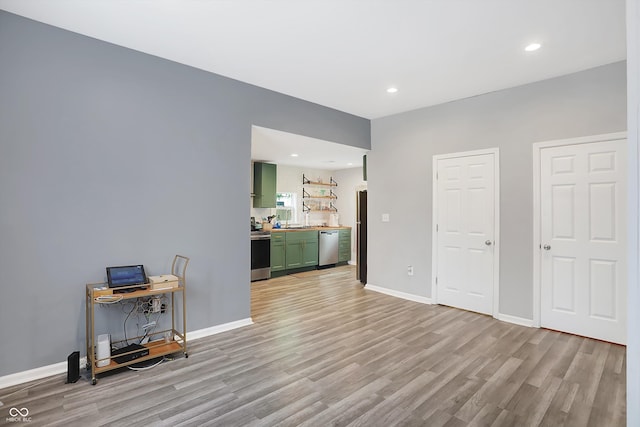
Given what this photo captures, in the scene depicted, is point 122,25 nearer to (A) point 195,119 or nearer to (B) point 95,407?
(A) point 195,119

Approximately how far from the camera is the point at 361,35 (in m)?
2.76

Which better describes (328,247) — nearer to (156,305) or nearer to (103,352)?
(156,305)

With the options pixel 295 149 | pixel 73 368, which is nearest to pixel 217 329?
pixel 73 368

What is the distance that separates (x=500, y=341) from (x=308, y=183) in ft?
17.8

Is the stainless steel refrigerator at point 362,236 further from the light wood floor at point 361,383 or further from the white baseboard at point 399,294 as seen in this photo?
the light wood floor at point 361,383

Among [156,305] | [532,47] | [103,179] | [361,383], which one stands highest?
[532,47]

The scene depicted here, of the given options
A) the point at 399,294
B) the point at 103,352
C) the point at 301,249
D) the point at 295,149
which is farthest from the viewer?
the point at 301,249

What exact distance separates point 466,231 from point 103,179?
4.12 m

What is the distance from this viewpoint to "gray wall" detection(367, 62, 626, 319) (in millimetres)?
3420

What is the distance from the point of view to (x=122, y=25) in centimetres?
262

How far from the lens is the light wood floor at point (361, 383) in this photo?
210cm

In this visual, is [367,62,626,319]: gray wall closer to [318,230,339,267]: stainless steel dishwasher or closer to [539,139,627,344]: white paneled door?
[539,139,627,344]: white paneled door

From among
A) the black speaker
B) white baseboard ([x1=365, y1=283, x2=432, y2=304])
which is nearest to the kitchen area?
white baseboard ([x1=365, y1=283, x2=432, y2=304])

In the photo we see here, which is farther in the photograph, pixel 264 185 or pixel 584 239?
pixel 264 185
